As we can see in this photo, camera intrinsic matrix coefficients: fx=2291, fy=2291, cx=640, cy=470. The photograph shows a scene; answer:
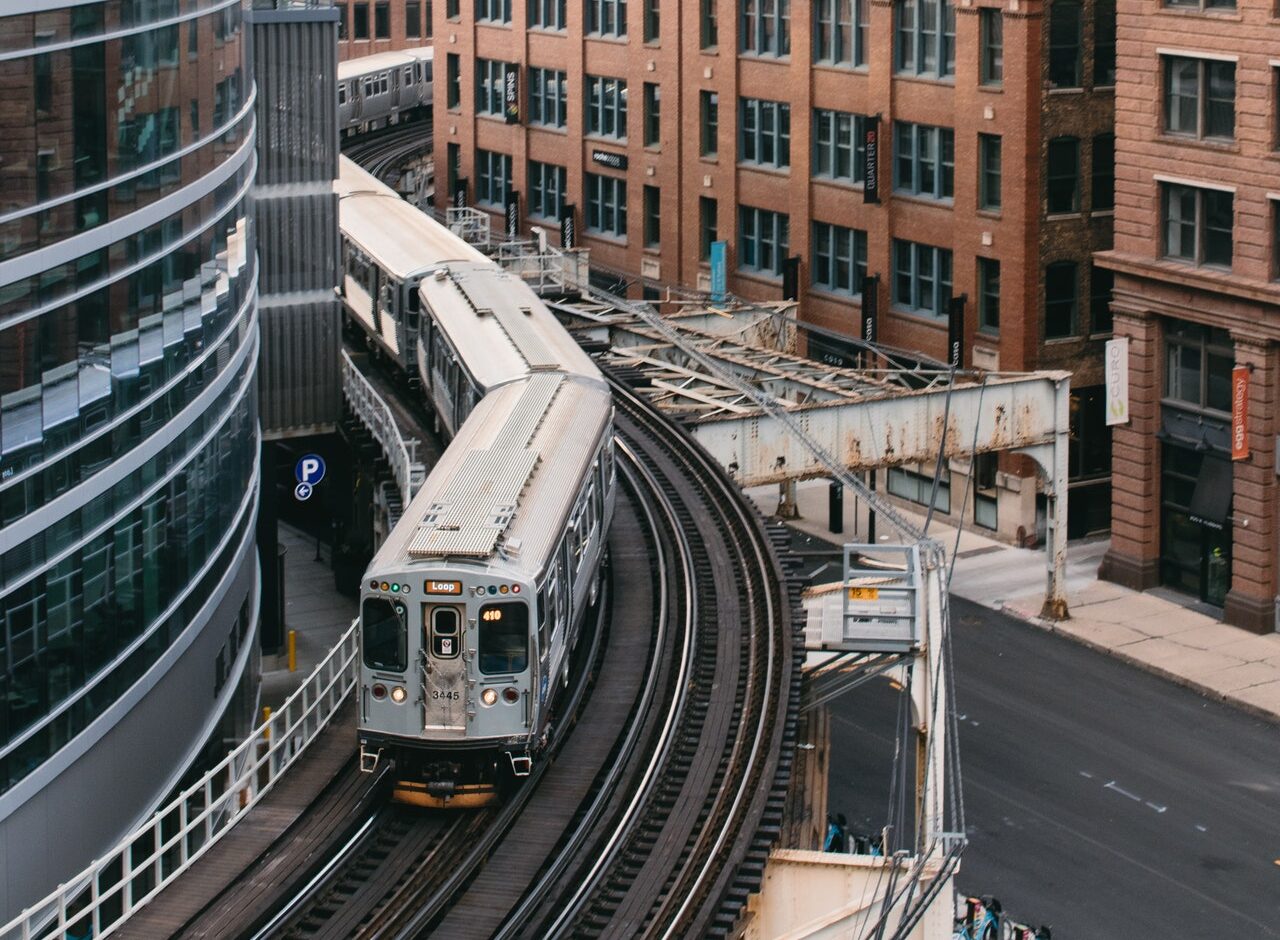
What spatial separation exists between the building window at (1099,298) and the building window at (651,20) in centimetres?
1950

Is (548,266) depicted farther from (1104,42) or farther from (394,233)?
(1104,42)

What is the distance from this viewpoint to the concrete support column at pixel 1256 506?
152 ft

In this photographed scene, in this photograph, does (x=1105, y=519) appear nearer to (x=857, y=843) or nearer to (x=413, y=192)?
(x=857, y=843)

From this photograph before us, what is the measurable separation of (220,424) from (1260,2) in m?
22.8

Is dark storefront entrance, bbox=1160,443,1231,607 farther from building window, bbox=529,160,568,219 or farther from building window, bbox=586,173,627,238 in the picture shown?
building window, bbox=529,160,568,219

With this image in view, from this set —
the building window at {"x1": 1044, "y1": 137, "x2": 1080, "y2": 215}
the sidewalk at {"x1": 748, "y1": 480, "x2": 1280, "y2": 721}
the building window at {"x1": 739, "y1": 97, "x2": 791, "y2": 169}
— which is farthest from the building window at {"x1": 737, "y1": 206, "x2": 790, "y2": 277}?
the building window at {"x1": 1044, "y1": 137, "x2": 1080, "y2": 215}

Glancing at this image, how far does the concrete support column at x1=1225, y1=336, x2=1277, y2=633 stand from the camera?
46.5 m

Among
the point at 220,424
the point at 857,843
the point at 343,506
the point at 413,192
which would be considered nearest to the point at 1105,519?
the point at 343,506

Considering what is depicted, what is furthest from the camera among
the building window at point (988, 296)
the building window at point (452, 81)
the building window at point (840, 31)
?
the building window at point (452, 81)

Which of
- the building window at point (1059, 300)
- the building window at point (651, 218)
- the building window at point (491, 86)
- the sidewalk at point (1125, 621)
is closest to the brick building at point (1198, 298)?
the sidewalk at point (1125, 621)

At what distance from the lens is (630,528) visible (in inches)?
1593

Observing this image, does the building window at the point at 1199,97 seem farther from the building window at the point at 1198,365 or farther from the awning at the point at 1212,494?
the awning at the point at 1212,494

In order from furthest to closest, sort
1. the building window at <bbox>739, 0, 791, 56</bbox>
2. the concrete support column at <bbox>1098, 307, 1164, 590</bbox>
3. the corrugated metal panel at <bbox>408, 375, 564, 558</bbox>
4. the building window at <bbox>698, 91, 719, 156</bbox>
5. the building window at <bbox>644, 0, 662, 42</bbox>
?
1. the building window at <bbox>644, 0, 662, 42</bbox>
2. the building window at <bbox>698, 91, 719, 156</bbox>
3. the building window at <bbox>739, 0, 791, 56</bbox>
4. the concrete support column at <bbox>1098, 307, 1164, 590</bbox>
5. the corrugated metal panel at <bbox>408, 375, 564, 558</bbox>

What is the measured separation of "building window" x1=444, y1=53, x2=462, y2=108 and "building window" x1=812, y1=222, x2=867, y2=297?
24.2 metres
